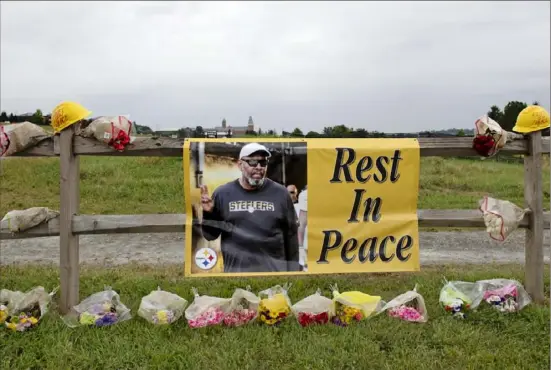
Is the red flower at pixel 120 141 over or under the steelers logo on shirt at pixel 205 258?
over

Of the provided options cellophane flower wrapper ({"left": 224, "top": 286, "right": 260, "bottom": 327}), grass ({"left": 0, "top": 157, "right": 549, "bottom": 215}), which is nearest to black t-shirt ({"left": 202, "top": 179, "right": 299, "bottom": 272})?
cellophane flower wrapper ({"left": 224, "top": 286, "right": 260, "bottom": 327})

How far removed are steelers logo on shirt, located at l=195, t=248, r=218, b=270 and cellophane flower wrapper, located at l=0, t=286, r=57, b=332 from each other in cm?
128

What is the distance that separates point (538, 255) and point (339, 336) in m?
2.12

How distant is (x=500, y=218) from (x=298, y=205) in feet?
5.69

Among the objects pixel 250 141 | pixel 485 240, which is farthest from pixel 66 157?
pixel 485 240

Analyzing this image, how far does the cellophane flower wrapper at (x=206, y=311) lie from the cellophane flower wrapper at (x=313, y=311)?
58 cm

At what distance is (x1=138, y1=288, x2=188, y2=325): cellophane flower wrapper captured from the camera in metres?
4.20

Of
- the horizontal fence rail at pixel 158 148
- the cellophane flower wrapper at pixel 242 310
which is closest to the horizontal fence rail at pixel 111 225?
the horizontal fence rail at pixel 158 148

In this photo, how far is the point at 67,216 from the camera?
4367 millimetres

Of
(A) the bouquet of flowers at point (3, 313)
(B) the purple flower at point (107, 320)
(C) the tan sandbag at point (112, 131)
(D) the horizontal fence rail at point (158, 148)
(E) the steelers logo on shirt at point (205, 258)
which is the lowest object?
(B) the purple flower at point (107, 320)

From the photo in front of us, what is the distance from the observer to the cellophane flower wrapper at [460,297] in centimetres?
444

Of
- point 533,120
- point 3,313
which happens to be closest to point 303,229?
point 533,120

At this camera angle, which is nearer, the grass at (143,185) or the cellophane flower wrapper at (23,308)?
the cellophane flower wrapper at (23,308)

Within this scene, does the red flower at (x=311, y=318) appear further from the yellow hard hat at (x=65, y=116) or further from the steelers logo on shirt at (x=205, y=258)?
the yellow hard hat at (x=65, y=116)
